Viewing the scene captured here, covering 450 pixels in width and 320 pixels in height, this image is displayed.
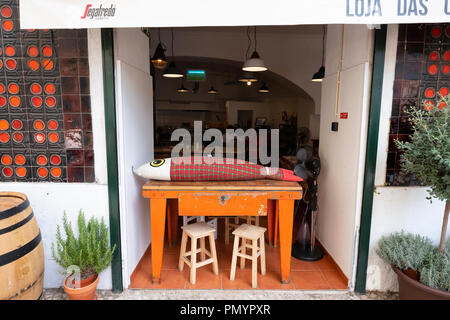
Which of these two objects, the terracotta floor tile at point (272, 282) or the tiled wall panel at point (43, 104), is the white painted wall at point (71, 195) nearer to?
the tiled wall panel at point (43, 104)

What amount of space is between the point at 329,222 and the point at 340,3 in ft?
7.25

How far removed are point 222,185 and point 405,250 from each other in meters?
1.61

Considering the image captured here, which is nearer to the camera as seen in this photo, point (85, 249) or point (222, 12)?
point (222, 12)

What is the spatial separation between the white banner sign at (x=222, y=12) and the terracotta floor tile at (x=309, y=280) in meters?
2.28

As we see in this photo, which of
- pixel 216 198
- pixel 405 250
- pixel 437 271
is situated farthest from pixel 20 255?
pixel 437 271

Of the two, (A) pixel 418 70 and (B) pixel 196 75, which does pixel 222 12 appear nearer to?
(A) pixel 418 70

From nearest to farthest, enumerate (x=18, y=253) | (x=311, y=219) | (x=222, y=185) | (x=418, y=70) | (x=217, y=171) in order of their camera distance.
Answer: (x=18, y=253) < (x=418, y=70) < (x=222, y=185) < (x=217, y=171) < (x=311, y=219)

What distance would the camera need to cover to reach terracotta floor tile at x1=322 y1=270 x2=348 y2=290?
280 cm

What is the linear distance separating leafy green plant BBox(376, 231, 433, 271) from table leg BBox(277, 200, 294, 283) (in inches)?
30.4

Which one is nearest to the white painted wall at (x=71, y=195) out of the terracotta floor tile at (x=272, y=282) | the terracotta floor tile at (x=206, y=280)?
the terracotta floor tile at (x=206, y=280)

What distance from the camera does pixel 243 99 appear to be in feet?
45.7

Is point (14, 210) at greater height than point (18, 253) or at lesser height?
greater

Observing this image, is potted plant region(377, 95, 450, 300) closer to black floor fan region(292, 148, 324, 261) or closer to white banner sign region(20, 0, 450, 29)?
white banner sign region(20, 0, 450, 29)

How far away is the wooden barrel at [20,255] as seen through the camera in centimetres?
183
